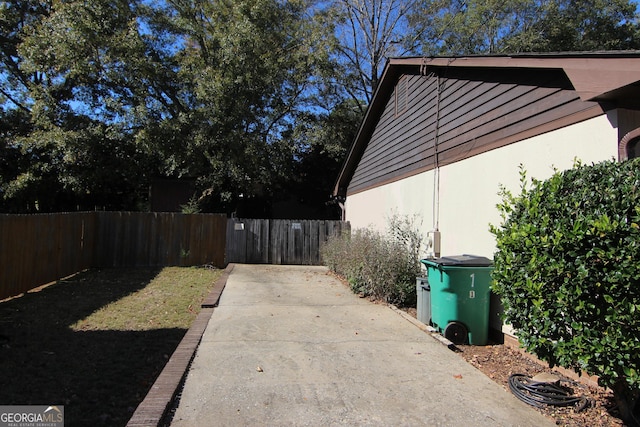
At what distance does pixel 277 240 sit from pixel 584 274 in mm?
12819

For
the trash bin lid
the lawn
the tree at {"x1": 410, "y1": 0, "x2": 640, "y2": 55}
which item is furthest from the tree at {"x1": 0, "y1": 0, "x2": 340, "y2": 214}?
the trash bin lid

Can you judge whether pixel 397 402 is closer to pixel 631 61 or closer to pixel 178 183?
pixel 631 61

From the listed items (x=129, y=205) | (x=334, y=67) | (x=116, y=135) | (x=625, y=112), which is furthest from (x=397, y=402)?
(x=129, y=205)

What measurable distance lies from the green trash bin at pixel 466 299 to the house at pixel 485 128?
34 cm

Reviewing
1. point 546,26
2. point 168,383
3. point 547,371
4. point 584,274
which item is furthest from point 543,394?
point 546,26

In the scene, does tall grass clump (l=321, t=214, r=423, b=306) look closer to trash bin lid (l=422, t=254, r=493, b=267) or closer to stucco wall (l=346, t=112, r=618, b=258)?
stucco wall (l=346, t=112, r=618, b=258)

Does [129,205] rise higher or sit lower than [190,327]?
higher

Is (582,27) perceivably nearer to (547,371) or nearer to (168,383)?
(547,371)

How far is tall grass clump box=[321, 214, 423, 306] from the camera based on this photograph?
8117mm

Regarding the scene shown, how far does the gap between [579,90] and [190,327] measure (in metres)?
5.67

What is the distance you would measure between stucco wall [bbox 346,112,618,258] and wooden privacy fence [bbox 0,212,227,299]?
7004 millimetres

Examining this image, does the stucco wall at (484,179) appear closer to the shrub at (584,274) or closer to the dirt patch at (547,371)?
the shrub at (584,274)

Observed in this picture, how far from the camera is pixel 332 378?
4.29 metres

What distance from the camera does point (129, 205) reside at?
80.8ft
